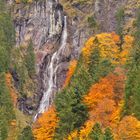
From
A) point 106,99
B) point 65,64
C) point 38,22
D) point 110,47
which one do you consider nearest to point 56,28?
point 38,22

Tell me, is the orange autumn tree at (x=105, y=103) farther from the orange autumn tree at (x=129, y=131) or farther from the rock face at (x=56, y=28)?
the rock face at (x=56, y=28)

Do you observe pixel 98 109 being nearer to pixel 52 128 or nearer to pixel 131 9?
pixel 52 128

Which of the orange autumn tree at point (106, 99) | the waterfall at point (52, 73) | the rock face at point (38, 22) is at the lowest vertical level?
the waterfall at point (52, 73)

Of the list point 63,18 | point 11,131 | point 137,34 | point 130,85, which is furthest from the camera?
point 63,18

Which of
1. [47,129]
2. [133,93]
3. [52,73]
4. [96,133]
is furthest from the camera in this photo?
[52,73]

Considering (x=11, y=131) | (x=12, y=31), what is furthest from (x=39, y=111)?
(x=11, y=131)

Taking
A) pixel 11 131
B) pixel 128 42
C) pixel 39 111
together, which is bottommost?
pixel 39 111

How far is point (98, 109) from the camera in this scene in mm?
60625

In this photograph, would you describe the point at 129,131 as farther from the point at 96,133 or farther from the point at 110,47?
the point at 110,47

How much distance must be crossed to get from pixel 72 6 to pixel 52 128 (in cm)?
7742

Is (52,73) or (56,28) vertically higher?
(56,28)

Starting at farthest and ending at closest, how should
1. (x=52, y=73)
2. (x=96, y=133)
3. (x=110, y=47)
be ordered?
(x=52, y=73) → (x=110, y=47) → (x=96, y=133)

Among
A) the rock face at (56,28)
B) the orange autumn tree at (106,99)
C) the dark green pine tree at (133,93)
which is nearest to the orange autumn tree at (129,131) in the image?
the orange autumn tree at (106,99)

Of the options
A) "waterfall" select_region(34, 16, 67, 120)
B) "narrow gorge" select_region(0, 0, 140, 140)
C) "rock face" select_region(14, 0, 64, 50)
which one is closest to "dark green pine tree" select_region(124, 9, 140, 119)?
"narrow gorge" select_region(0, 0, 140, 140)
